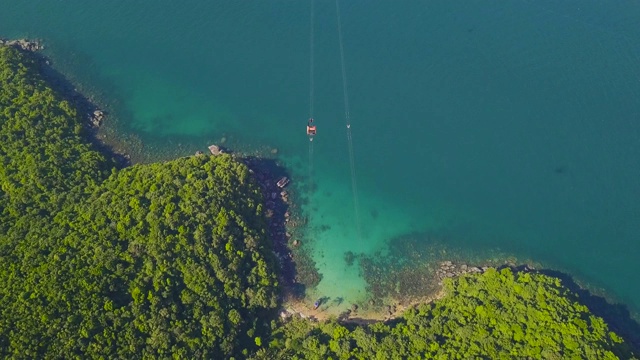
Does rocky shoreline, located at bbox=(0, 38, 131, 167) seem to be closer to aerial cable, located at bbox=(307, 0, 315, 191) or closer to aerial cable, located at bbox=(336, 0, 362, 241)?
aerial cable, located at bbox=(307, 0, 315, 191)

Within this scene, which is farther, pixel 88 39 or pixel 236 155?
pixel 88 39

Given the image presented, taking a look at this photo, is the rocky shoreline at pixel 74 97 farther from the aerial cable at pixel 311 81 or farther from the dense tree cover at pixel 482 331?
the dense tree cover at pixel 482 331

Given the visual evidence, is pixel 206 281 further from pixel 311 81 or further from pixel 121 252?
pixel 311 81

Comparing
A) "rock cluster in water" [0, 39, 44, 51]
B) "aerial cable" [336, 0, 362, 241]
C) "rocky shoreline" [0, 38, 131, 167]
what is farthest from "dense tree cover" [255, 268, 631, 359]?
"rock cluster in water" [0, 39, 44, 51]

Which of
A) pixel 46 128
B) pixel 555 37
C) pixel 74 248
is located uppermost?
pixel 555 37

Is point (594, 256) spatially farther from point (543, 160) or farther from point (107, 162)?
point (107, 162)

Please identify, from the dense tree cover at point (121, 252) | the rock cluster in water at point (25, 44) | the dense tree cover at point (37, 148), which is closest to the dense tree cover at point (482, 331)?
the dense tree cover at point (121, 252)

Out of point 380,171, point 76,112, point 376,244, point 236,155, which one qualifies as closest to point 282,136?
point 236,155

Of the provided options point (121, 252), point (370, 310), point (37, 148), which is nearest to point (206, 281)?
point (121, 252)

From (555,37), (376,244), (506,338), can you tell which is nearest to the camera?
(506,338)
